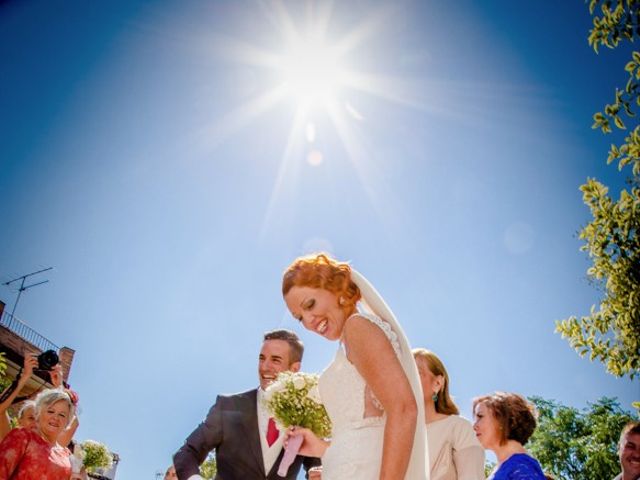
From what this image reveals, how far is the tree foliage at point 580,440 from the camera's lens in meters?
34.3

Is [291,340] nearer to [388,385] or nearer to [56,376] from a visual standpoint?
[388,385]

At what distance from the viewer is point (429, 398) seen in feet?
14.2

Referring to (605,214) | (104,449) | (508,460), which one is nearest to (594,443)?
(104,449)

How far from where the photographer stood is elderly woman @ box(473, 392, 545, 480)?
4023mm

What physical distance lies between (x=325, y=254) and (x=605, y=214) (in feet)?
21.7

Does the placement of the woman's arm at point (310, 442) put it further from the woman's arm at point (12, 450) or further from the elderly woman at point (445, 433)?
the woman's arm at point (12, 450)

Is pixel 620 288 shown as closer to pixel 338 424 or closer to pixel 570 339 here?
pixel 570 339

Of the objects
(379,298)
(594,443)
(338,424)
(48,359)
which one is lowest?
(338,424)

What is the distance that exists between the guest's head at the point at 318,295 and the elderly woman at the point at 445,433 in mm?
2045

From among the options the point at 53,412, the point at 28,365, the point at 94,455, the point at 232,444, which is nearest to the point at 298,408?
the point at 232,444

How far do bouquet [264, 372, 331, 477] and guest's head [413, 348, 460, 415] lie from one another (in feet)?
5.58

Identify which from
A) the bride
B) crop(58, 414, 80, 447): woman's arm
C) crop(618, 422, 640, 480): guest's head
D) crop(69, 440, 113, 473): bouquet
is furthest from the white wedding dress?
crop(69, 440, 113, 473): bouquet

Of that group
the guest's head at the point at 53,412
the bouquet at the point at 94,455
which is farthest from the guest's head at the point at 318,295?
the bouquet at the point at 94,455

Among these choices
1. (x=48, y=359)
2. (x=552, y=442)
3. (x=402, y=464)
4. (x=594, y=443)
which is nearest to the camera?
(x=402, y=464)
